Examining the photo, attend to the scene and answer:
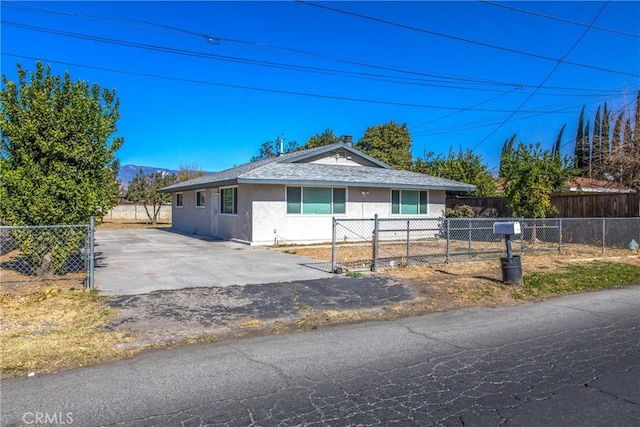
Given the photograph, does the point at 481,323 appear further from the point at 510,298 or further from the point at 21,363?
the point at 21,363

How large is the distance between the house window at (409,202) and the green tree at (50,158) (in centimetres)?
1317

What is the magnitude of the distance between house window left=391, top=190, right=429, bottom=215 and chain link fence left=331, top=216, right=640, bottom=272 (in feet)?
1.98

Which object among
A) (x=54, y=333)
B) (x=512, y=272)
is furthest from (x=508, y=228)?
(x=54, y=333)

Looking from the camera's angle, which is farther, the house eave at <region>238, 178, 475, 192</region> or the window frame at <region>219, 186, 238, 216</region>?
the window frame at <region>219, 186, 238, 216</region>

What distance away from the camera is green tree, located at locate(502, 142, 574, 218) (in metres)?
17.8

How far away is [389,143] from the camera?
143ft

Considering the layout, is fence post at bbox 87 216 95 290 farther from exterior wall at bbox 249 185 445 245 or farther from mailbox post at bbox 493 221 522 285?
exterior wall at bbox 249 185 445 245

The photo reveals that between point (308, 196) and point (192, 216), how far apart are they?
9291mm

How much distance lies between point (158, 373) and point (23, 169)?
6.27 meters

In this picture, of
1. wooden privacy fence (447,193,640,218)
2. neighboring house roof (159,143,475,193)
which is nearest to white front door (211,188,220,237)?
neighboring house roof (159,143,475,193)

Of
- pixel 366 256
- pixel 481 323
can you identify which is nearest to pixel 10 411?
pixel 481 323

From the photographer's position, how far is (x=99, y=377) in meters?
4.36

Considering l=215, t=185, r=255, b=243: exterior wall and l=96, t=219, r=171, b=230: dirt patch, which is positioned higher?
l=215, t=185, r=255, b=243: exterior wall

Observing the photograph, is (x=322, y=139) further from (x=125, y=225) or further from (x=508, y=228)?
(x=508, y=228)
